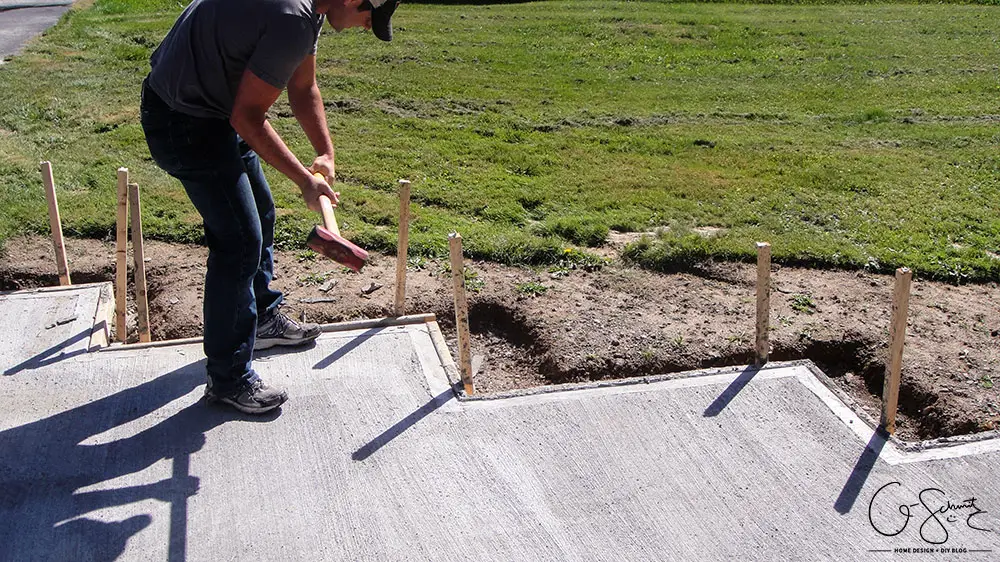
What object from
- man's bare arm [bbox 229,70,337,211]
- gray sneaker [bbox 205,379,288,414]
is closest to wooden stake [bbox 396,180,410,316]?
gray sneaker [bbox 205,379,288,414]

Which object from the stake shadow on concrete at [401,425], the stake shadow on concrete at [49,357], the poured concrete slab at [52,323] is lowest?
the stake shadow on concrete at [401,425]

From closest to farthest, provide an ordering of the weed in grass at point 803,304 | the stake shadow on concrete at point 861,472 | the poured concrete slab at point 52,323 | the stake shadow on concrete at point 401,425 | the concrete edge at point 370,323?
the stake shadow on concrete at point 861,472 < the stake shadow on concrete at point 401,425 < the poured concrete slab at point 52,323 < the concrete edge at point 370,323 < the weed in grass at point 803,304

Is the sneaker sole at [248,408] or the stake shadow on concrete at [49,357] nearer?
the sneaker sole at [248,408]

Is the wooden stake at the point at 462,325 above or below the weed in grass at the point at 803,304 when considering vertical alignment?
above

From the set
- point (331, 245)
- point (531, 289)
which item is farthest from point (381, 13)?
point (531, 289)

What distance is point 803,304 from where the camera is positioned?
18.7 feet

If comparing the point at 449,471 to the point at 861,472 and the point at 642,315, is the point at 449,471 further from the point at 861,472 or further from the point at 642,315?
the point at 642,315

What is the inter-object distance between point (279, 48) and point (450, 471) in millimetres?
1865

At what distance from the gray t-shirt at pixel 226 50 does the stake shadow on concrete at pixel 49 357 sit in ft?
5.24

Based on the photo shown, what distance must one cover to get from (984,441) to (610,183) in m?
4.14

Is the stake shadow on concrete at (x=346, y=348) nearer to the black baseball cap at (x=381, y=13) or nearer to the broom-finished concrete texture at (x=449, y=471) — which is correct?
the broom-finished concrete texture at (x=449, y=471)

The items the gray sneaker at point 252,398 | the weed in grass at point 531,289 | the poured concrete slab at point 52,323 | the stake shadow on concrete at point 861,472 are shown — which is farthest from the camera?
the weed in grass at point 531,289

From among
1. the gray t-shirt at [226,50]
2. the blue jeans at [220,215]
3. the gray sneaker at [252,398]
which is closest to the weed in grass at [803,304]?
the gray sneaker at [252,398]

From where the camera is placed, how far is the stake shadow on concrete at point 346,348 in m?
4.69
